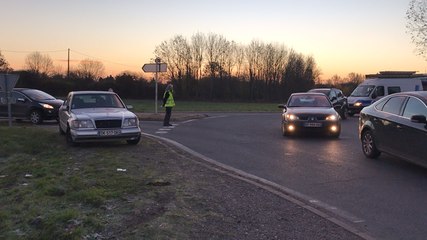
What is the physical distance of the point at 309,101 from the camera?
17125mm

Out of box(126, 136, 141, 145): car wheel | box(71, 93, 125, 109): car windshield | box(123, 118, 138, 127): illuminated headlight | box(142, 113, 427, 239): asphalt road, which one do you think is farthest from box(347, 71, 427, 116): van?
box(123, 118, 138, 127): illuminated headlight

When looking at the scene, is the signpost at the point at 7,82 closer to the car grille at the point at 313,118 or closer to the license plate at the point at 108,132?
the license plate at the point at 108,132

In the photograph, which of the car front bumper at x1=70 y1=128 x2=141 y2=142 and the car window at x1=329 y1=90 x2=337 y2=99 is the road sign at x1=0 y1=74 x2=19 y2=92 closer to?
the car front bumper at x1=70 y1=128 x2=141 y2=142

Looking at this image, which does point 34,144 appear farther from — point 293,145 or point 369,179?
point 369,179

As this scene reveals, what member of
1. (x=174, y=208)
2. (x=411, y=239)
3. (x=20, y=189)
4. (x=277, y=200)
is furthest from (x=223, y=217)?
(x=20, y=189)

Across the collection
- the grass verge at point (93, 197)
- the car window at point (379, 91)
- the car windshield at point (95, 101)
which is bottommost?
the grass verge at point (93, 197)

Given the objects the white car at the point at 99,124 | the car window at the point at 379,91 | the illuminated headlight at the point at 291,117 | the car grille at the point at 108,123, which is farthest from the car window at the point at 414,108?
the car window at the point at 379,91

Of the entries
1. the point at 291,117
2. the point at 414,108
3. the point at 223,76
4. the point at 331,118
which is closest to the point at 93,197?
the point at 414,108

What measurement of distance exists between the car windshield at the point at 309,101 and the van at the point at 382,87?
40.7 feet

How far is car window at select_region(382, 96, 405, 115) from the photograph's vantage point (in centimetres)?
1017

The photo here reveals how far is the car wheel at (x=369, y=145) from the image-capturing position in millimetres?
10952

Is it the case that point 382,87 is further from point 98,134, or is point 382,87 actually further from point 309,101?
point 98,134

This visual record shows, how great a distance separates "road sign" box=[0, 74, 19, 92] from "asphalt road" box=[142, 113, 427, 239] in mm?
6587

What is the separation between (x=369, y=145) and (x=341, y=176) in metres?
2.45
